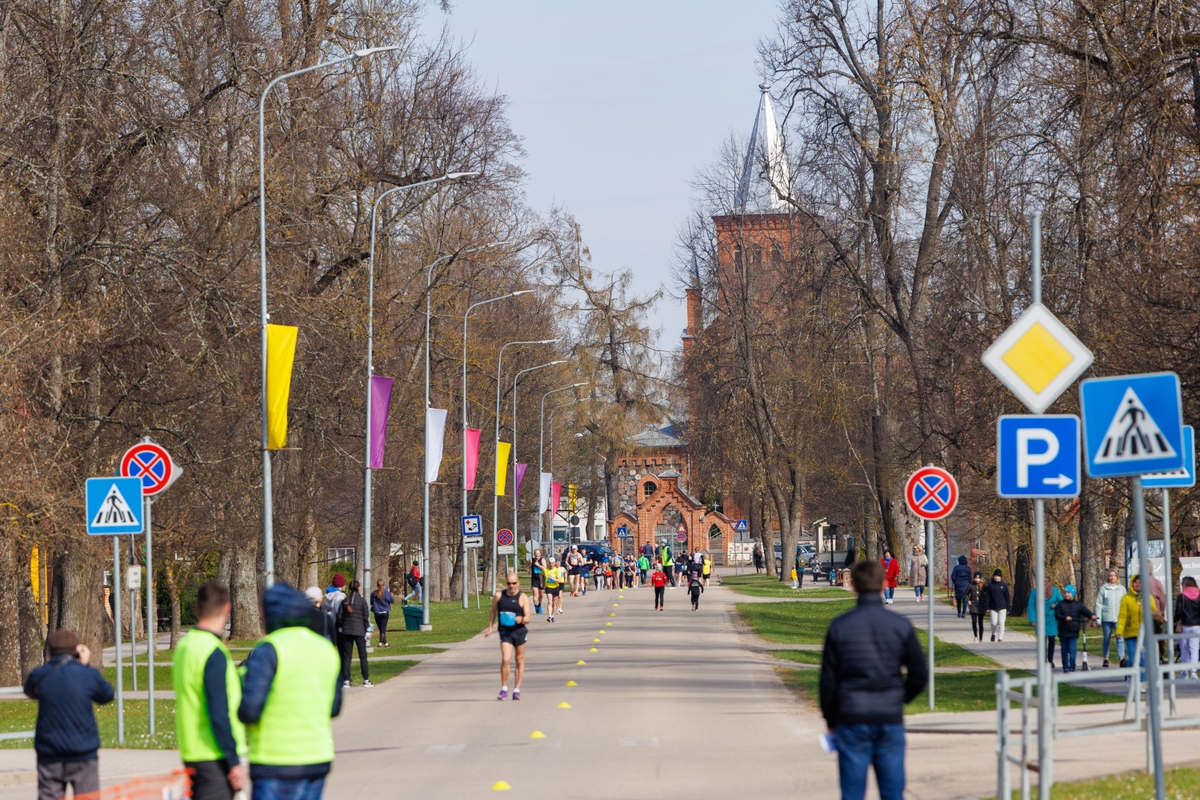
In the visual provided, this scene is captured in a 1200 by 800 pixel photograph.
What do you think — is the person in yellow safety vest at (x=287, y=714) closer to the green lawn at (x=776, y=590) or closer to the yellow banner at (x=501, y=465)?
the yellow banner at (x=501, y=465)

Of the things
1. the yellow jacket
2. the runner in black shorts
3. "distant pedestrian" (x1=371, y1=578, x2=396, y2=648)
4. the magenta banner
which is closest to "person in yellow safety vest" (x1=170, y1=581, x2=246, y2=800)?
the runner in black shorts

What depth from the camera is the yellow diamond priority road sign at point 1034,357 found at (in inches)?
396

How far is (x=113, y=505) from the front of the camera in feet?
54.5

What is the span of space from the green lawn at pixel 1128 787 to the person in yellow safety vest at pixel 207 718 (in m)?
5.61

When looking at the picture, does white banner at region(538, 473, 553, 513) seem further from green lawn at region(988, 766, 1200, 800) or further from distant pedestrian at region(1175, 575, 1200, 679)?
green lawn at region(988, 766, 1200, 800)

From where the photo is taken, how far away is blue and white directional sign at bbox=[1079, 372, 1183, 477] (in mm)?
9164

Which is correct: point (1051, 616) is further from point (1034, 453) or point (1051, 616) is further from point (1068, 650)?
point (1034, 453)

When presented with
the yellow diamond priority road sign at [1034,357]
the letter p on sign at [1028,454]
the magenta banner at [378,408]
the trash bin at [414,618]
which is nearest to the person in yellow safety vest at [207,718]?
the yellow diamond priority road sign at [1034,357]

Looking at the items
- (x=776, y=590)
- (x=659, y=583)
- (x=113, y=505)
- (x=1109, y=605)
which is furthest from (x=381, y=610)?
(x=776, y=590)

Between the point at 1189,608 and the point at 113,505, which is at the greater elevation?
the point at 113,505

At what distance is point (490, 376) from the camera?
60.3 metres

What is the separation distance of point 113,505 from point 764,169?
30.3 metres

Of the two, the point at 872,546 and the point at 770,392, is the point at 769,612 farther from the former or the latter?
the point at 872,546

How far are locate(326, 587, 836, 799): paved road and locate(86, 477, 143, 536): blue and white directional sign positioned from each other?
3.25 m
